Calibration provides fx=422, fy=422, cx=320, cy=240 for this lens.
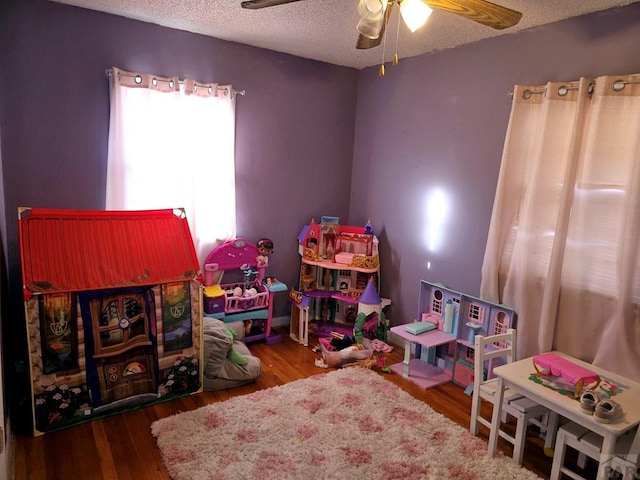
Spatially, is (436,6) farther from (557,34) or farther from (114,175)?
(114,175)

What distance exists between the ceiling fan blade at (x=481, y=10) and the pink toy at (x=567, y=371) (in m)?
1.62

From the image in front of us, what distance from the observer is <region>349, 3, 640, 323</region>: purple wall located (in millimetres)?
2371

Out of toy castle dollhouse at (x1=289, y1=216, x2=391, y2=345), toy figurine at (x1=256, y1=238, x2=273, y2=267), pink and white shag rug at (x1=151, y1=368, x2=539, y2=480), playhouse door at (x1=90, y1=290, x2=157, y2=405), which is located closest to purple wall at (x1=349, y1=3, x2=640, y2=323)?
toy castle dollhouse at (x1=289, y1=216, x2=391, y2=345)

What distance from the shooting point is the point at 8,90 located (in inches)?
98.4

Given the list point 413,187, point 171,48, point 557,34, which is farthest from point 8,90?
point 557,34

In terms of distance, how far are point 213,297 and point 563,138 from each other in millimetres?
2520

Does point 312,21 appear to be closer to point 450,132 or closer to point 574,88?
point 450,132

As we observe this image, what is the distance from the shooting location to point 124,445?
2215mm

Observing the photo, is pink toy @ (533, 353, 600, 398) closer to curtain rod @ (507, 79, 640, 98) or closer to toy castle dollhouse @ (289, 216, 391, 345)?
curtain rod @ (507, 79, 640, 98)

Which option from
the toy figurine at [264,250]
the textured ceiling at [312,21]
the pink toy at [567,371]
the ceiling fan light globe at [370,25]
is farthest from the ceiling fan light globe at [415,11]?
the toy figurine at [264,250]

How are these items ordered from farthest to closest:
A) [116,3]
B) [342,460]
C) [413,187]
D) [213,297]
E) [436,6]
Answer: [413,187] → [213,297] → [116,3] → [342,460] → [436,6]

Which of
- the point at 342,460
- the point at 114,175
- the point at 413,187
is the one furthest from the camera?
the point at 413,187

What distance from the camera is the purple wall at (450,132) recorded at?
7.78 feet

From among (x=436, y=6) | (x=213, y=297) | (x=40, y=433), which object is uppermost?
(x=436, y=6)
